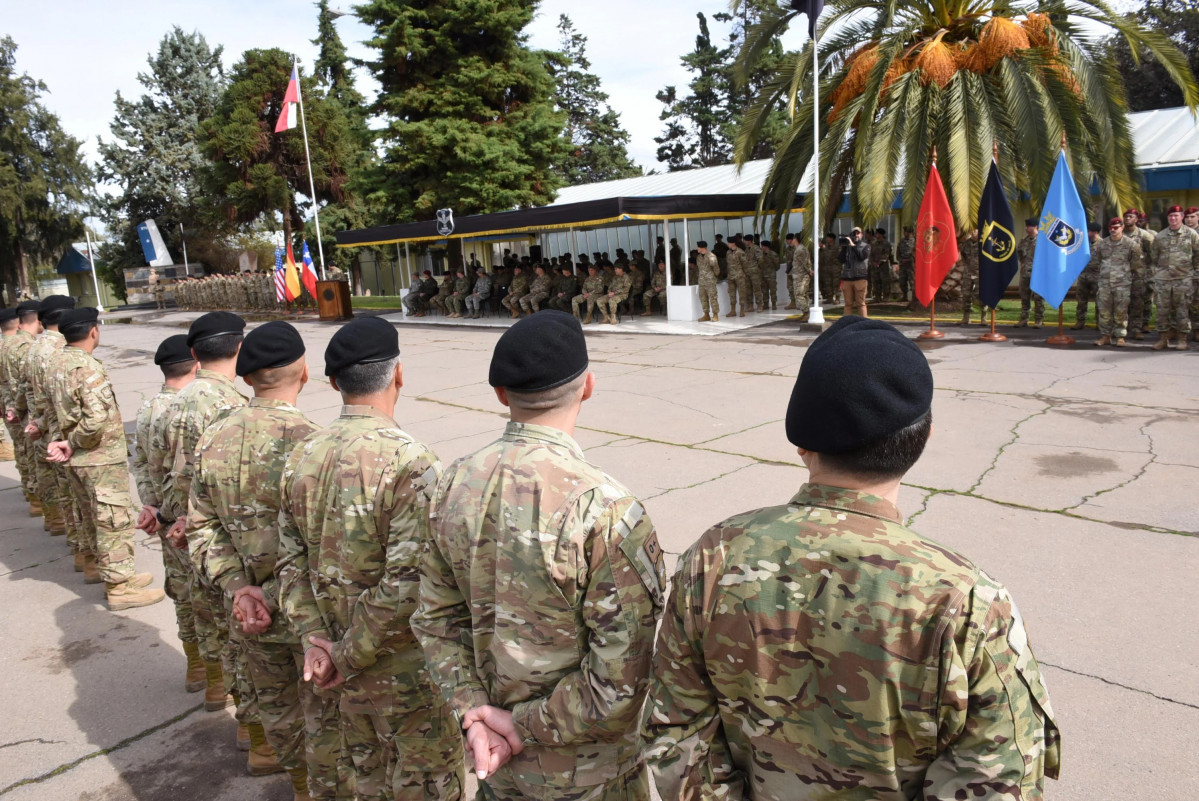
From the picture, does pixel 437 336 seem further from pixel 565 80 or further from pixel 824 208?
pixel 565 80

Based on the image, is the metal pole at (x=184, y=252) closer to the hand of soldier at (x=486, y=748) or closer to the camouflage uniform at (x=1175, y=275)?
the camouflage uniform at (x=1175, y=275)

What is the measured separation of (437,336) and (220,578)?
53.5 ft

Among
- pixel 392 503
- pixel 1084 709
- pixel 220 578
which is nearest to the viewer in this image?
pixel 392 503

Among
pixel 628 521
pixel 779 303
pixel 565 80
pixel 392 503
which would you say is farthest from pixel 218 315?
pixel 565 80

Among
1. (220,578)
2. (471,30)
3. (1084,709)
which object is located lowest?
(1084,709)

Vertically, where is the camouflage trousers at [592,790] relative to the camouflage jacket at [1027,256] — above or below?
below

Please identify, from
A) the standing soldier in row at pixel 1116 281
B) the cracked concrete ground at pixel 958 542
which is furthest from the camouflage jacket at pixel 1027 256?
the cracked concrete ground at pixel 958 542

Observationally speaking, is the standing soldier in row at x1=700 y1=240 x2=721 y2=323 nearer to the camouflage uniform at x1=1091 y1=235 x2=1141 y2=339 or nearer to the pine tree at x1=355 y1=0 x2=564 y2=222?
the camouflage uniform at x1=1091 y1=235 x2=1141 y2=339

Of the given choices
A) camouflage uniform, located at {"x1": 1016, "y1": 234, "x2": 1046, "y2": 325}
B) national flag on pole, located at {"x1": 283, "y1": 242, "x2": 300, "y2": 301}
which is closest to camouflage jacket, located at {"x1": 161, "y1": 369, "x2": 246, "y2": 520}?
camouflage uniform, located at {"x1": 1016, "y1": 234, "x2": 1046, "y2": 325}

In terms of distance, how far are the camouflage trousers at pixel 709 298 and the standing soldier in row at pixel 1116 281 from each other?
24.6 feet

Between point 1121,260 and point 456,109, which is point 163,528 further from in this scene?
point 456,109

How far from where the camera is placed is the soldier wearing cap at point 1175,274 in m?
10.3

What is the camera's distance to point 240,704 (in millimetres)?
3391

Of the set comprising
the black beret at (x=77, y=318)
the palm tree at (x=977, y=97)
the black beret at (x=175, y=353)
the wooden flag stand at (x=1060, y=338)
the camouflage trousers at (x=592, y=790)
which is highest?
the palm tree at (x=977, y=97)
